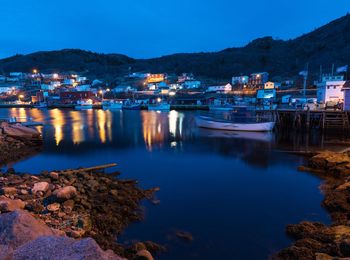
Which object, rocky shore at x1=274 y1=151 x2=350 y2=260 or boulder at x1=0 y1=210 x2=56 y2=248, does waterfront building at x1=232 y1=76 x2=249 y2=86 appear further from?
boulder at x1=0 y1=210 x2=56 y2=248

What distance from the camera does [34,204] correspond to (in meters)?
10.7

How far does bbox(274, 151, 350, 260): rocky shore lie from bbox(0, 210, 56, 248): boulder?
7.09 m

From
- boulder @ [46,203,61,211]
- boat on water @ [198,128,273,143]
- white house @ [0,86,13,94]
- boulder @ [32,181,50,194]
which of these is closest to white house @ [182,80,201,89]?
boat on water @ [198,128,273,143]

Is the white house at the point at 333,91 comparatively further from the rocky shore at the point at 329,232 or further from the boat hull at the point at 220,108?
the rocky shore at the point at 329,232

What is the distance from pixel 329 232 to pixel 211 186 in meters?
7.72

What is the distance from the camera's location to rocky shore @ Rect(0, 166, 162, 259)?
5191mm

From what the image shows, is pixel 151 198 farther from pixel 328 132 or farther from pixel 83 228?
A: pixel 328 132

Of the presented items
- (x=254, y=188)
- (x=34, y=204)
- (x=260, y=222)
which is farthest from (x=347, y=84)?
(x=34, y=204)

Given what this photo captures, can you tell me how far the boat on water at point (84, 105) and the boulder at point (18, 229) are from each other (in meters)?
98.0

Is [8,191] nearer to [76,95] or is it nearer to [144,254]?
[144,254]

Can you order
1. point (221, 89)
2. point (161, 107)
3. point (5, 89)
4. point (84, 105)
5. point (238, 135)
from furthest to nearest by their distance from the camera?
1. point (5, 89)
2. point (221, 89)
3. point (84, 105)
4. point (161, 107)
5. point (238, 135)

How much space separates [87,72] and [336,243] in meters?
205

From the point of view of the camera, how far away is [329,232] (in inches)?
377

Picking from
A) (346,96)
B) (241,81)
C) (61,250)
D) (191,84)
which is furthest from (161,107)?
(61,250)
